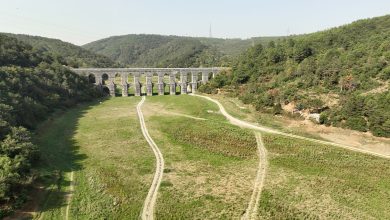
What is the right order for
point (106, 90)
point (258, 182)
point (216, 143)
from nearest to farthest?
1. point (258, 182)
2. point (216, 143)
3. point (106, 90)

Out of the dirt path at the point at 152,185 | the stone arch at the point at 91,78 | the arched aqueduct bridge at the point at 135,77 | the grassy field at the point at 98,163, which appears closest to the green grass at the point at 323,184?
the dirt path at the point at 152,185

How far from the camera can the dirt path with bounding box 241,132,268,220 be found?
3288 cm

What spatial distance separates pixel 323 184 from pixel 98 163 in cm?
2945

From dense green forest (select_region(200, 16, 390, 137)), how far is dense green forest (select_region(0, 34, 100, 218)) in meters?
42.1

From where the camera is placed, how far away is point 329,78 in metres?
77.2

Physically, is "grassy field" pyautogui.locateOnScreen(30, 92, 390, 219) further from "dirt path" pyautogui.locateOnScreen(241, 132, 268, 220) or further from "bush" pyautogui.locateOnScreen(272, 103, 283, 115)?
"bush" pyautogui.locateOnScreen(272, 103, 283, 115)

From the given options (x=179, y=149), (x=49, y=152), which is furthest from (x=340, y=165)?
(x=49, y=152)

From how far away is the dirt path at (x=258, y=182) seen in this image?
108 feet

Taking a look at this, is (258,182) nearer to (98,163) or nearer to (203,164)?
(203,164)

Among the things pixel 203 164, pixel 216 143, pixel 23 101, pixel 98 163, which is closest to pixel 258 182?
pixel 203 164

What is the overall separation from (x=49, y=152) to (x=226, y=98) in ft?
177

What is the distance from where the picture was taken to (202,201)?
35500 mm

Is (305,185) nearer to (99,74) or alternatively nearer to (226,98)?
(226,98)

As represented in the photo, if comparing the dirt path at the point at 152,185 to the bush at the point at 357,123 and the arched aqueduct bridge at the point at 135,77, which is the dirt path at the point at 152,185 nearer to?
the bush at the point at 357,123
